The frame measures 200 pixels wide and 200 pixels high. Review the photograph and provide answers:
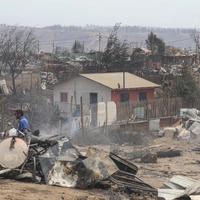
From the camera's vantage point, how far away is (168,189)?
13.9 meters

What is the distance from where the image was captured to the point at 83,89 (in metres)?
40.3

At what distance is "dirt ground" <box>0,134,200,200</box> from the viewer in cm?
1247

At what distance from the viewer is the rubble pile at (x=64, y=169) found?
1405cm

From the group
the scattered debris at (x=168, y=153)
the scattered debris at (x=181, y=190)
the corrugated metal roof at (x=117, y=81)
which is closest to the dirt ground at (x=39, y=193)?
the scattered debris at (x=181, y=190)

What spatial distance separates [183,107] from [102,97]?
17.2 feet

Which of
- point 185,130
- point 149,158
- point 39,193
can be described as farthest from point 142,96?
point 39,193

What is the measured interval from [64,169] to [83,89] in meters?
26.2

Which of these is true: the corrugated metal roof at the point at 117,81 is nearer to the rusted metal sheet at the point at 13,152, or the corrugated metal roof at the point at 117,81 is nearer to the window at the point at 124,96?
the window at the point at 124,96

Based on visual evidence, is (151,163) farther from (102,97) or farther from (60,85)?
(60,85)

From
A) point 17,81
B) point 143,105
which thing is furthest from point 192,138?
point 17,81

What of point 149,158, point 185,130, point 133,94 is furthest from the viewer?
point 133,94

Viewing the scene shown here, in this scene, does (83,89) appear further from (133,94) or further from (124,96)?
(133,94)

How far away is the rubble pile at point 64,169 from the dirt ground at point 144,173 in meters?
0.37

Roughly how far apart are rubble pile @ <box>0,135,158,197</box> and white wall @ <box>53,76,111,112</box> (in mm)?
23779
